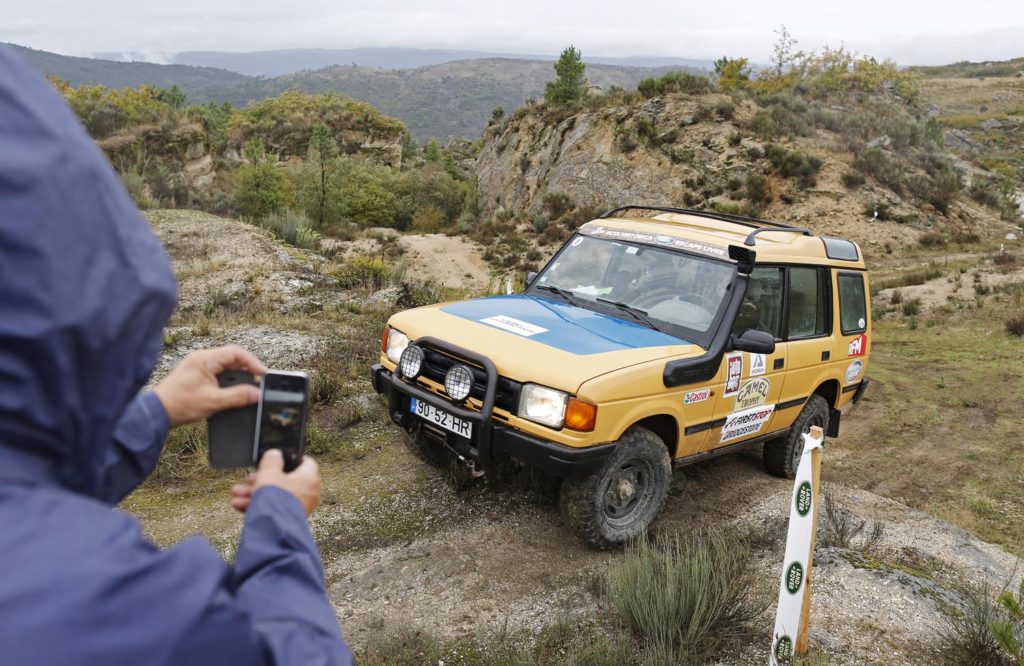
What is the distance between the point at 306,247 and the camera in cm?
1622

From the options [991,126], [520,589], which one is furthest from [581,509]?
[991,126]

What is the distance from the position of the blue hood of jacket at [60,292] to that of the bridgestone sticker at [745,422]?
15.0ft

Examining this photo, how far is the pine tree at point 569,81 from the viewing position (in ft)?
108

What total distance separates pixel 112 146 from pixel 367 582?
96.6 ft

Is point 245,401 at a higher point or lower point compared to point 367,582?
higher

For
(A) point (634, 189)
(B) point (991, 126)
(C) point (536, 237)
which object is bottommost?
(C) point (536, 237)

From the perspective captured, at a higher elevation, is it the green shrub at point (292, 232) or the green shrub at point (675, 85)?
the green shrub at point (675, 85)

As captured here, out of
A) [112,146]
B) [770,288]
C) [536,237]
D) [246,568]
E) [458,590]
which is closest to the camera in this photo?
[246,568]

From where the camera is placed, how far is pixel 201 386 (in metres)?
1.53

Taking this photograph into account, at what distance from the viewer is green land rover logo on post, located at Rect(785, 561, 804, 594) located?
309 centimetres

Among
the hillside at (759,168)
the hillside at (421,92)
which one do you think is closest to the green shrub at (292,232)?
the hillside at (759,168)

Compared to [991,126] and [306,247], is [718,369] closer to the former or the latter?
[306,247]

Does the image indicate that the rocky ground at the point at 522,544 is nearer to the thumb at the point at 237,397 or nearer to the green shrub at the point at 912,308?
the thumb at the point at 237,397

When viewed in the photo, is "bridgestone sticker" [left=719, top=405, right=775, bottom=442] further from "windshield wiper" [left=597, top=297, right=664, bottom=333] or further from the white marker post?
the white marker post
